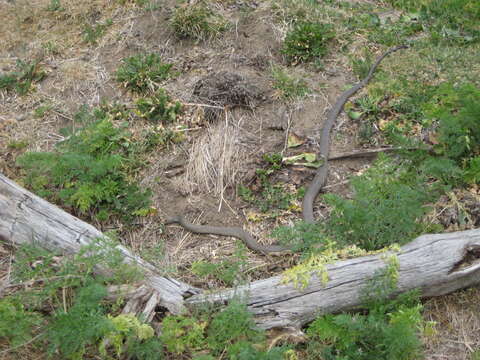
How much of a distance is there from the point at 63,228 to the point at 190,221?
4.63 ft

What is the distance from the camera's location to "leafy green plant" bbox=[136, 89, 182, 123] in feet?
19.7

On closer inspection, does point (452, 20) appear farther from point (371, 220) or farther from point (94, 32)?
point (94, 32)

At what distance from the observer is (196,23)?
268 inches

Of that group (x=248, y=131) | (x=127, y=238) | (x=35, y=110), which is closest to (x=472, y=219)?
(x=248, y=131)

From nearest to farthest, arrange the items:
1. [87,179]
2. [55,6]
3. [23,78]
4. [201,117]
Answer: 1. [87,179]
2. [201,117]
3. [23,78]
4. [55,6]

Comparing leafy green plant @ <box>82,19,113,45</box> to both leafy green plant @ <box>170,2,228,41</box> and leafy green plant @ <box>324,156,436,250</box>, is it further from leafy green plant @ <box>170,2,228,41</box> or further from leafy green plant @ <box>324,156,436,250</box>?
leafy green plant @ <box>324,156,436,250</box>

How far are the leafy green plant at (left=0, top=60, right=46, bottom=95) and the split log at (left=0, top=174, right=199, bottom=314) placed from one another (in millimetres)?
2708

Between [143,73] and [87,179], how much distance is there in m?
1.89

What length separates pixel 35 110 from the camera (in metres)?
6.44

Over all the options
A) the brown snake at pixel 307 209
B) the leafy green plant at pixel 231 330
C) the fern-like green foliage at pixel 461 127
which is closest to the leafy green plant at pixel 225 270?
the leafy green plant at pixel 231 330

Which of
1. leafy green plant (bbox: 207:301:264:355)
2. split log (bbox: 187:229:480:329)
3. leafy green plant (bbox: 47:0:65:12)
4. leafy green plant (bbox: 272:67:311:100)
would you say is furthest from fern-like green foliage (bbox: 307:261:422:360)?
leafy green plant (bbox: 47:0:65:12)

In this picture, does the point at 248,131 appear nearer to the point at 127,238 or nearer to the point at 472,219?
the point at 127,238

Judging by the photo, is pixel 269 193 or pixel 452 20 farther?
pixel 452 20

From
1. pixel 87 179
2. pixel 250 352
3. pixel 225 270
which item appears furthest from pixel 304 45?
pixel 250 352
